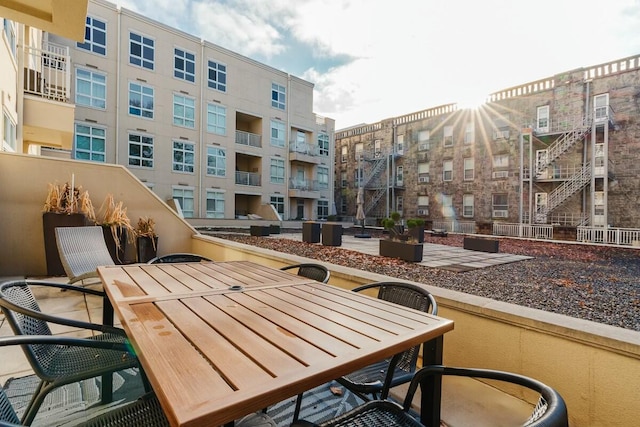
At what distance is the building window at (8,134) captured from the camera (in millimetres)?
6211

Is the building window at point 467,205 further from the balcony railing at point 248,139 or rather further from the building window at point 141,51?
the building window at point 141,51

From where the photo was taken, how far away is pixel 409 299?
6.98 ft

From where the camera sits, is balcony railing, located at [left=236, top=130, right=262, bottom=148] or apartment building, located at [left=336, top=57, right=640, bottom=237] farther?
balcony railing, located at [left=236, top=130, right=262, bottom=148]

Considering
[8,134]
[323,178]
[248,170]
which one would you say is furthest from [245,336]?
[323,178]

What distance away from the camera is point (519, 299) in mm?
3947

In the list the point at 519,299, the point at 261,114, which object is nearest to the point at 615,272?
the point at 519,299

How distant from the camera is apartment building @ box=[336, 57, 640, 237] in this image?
51.8ft

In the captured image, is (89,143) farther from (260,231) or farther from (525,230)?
(525,230)

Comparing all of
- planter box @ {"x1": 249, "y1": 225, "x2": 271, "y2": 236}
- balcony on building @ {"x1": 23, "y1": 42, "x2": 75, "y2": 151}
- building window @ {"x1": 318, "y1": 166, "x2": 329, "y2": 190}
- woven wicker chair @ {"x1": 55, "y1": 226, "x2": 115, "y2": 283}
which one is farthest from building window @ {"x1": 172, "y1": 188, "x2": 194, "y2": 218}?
woven wicker chair @ {"x1": 55, "y1": 226, "x2": 115, "y2": 283}

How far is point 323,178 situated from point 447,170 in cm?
975

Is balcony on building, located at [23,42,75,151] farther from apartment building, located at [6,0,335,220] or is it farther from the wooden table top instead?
the wooden table top

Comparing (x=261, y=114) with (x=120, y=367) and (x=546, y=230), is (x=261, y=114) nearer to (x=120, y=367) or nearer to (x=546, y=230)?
(x=546, y=230)

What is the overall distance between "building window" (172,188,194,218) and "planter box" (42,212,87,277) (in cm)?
1346

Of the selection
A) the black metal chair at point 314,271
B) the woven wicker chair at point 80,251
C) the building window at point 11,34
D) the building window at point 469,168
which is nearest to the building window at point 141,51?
the building window at point 11,34
